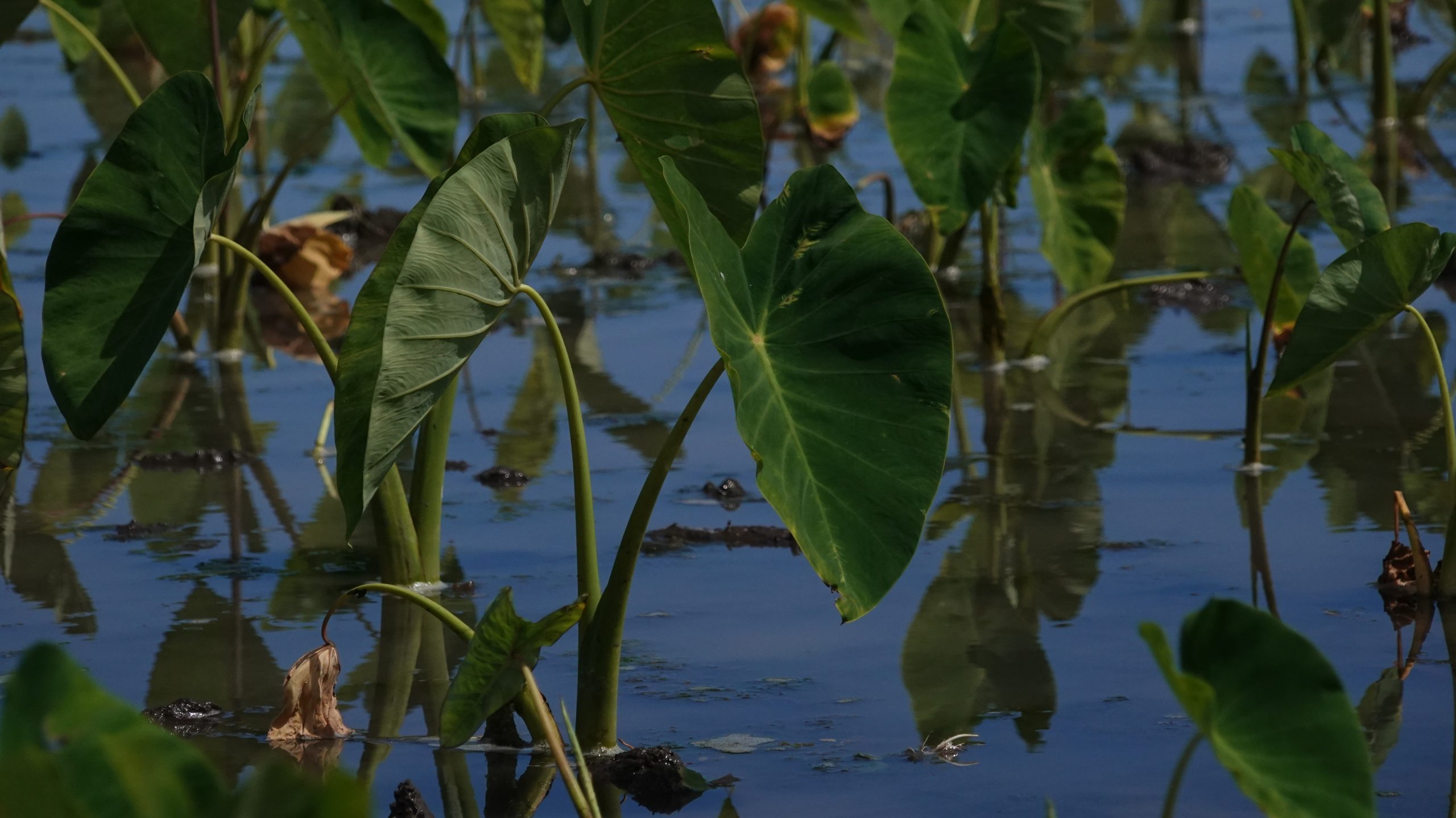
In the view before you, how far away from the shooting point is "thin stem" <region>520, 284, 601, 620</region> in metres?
1.73

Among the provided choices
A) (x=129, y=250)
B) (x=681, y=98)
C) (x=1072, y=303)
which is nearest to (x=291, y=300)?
(x=129, y=250)

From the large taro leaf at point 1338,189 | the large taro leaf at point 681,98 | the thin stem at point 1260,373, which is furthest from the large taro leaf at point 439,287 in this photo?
the thin stem at point 1260,373

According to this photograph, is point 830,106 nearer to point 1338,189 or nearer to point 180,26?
point 180,26

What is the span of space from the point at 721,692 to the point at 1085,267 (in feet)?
5.57

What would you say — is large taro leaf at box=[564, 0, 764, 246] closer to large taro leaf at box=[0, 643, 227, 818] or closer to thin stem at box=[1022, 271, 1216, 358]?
large taro leaf at box=[0, 643, 227, 818]

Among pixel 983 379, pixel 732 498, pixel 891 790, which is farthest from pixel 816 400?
pixel 983 379

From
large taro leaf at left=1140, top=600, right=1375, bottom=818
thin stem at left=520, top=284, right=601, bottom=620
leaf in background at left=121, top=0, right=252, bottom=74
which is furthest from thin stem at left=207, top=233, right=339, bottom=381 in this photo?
leaf in background at left=121, top=0, right=252, bottom=74

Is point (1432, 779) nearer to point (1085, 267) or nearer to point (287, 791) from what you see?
point (287, 791)

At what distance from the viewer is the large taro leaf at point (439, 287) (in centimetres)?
154

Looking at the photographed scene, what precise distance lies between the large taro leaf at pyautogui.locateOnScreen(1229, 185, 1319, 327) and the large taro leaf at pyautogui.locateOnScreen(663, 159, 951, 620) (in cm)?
119

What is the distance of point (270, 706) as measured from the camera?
203 cm

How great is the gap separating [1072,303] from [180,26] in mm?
1775

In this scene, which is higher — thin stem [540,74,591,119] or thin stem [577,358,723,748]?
thin stem [540,74,591,119]

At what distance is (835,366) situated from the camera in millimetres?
1673
